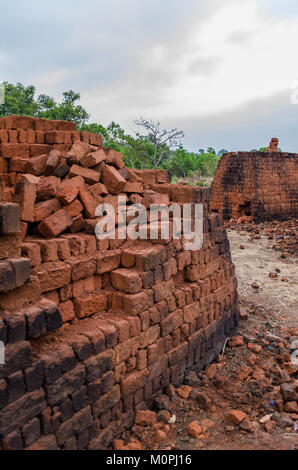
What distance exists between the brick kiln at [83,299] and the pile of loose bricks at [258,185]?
1319cm

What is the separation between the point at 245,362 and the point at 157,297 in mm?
2037

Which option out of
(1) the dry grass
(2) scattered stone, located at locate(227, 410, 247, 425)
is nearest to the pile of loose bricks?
(1) the dry grass

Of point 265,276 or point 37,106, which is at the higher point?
point 37,106

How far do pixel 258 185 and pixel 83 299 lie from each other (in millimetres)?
15727

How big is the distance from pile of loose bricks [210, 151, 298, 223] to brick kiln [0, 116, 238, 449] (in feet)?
43.3

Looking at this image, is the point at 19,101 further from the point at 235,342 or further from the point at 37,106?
the point at 235,342

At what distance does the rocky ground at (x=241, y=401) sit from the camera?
137 inches

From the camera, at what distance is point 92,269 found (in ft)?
12.0

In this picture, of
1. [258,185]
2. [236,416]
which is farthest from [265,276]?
[258,185]

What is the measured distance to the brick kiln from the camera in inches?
108

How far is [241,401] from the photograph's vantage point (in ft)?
13.5

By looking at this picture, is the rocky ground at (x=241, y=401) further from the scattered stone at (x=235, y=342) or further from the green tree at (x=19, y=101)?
the green tree at (x=19, y=101)

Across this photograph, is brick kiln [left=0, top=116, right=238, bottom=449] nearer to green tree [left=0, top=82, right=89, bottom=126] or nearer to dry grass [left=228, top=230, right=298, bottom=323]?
dry grass [left=228, top=230, right=298, bottom=323]
